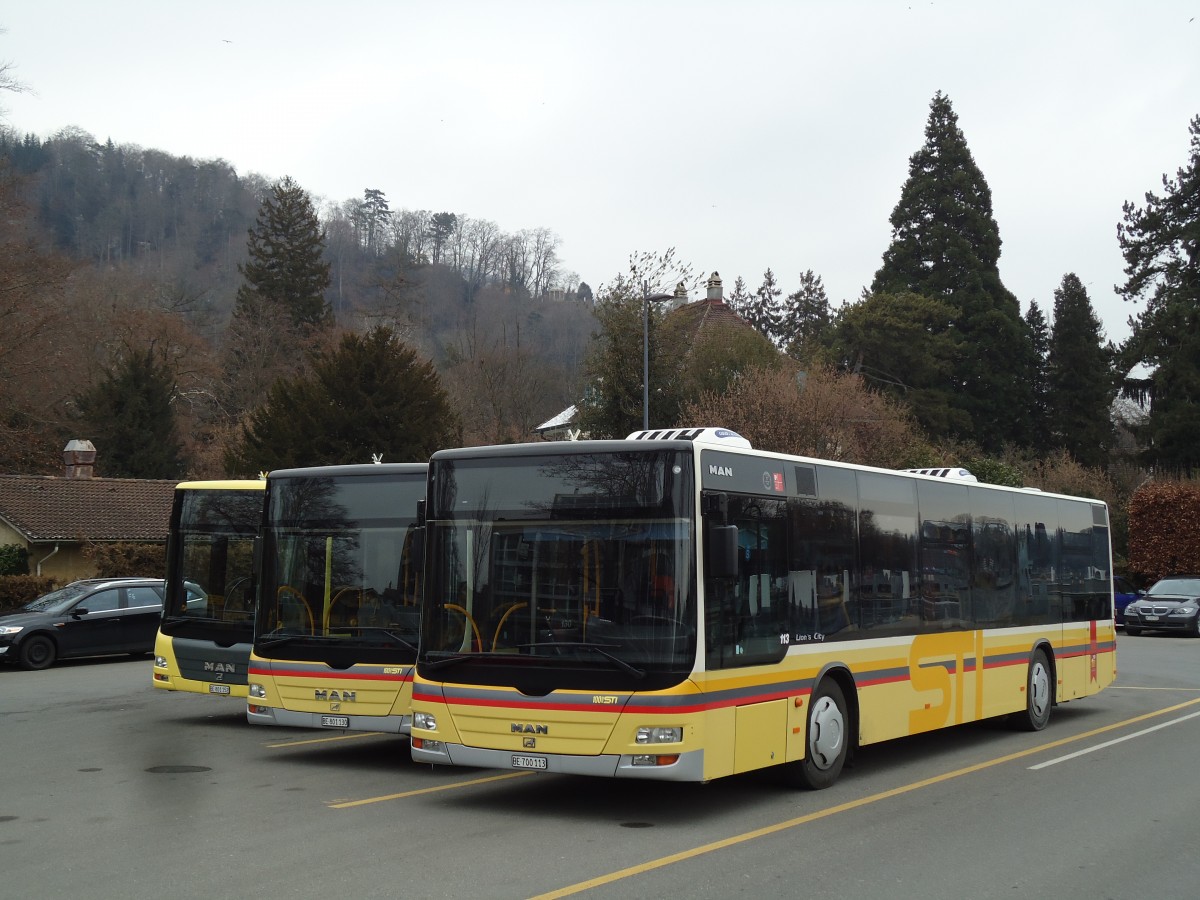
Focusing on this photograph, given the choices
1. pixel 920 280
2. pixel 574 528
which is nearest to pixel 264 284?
pixel 920 280

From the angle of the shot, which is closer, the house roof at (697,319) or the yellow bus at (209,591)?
the yellow bus at (209,591)

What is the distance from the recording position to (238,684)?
14.7 meters

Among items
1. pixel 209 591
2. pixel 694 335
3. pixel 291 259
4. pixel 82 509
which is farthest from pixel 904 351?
pixel 209 591

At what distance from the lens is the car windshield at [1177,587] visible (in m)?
36.3

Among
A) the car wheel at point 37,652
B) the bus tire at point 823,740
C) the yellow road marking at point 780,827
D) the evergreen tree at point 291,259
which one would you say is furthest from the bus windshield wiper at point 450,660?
the evergreen tree at point 291,259

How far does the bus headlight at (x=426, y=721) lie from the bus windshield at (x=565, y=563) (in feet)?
1.47

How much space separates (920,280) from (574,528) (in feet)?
216

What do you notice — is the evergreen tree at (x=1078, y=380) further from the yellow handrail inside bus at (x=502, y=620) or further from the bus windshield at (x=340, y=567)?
the yellow handrail inside bus at (x=502, y=620)

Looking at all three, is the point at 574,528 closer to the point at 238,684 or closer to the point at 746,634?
the point at 746,634

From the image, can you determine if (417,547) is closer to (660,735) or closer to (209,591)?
(209,591)

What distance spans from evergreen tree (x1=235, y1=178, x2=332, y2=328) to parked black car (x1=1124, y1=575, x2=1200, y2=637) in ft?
195

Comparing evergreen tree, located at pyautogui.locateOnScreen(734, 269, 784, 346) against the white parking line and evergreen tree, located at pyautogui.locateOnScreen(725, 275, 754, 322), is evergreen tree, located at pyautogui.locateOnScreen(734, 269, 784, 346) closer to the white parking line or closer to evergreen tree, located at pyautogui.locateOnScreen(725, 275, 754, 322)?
evergreen tree, located at pyautogui.locateOnScreen(725, 275, 754, 322)

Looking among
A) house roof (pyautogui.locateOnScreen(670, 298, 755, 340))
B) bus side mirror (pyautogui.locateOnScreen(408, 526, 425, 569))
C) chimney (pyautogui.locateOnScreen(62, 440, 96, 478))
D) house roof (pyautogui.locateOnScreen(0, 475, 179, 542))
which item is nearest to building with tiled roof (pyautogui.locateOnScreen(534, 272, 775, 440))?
house roof (pyautogui.locateOnScreen(670, 298, 755, 340))

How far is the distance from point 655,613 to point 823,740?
101 inches
